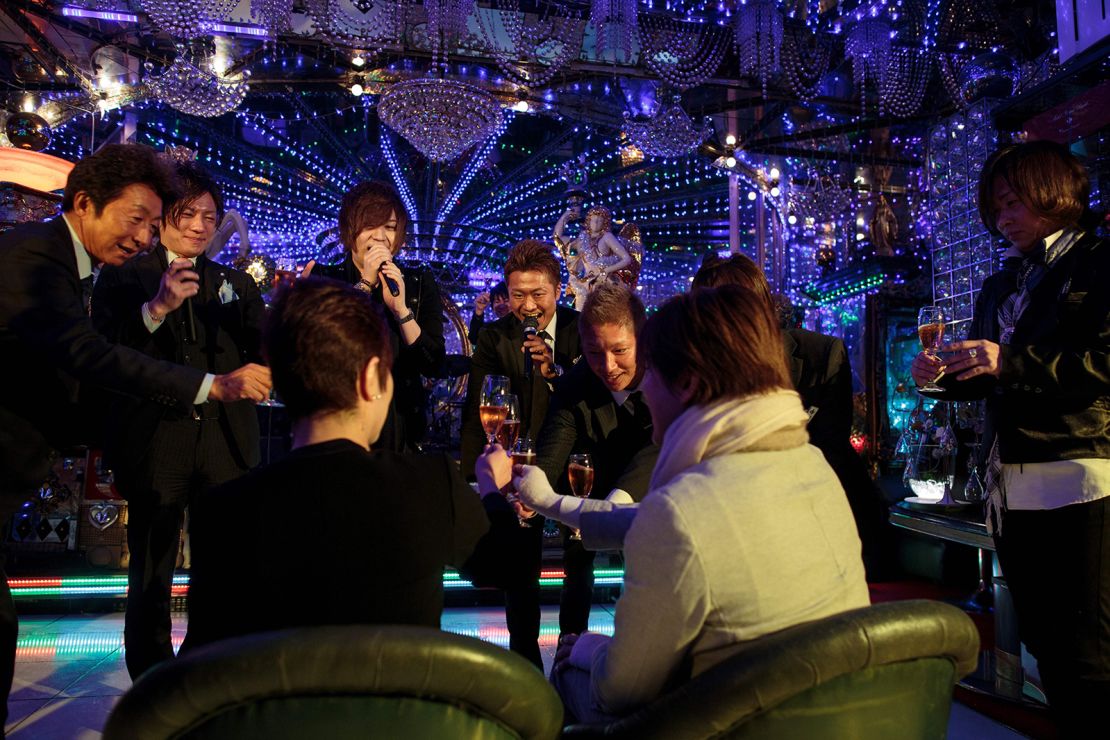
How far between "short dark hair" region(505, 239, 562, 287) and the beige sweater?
1872 millimetres

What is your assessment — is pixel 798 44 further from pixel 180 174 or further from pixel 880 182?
pixel 180 174

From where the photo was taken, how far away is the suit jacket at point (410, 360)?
9.02ft

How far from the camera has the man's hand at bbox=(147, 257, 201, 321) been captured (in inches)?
90.9

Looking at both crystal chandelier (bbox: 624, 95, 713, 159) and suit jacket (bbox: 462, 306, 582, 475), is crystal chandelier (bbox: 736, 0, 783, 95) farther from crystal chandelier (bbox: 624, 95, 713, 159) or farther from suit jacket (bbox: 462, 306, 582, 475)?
suit jacket (bbox: 462, 306, 582, 475)

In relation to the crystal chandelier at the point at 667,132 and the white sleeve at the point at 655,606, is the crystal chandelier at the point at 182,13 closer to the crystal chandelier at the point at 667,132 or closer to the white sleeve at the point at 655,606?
the crystal chandelier at the point at 667,132

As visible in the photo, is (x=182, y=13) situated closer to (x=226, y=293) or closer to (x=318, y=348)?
(x=226, y=293)

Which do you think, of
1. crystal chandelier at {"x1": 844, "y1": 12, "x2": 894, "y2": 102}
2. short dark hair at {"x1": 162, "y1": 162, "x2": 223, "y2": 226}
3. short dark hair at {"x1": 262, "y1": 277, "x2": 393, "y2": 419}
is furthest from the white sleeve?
crystal chandelier at {"x1": 844, "y1": 12, "x2": 894, "y2": 102}

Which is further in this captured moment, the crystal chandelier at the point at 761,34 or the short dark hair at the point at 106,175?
the crystal chandelier at the point at 761,34

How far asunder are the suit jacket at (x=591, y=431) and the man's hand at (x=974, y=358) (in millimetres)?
882

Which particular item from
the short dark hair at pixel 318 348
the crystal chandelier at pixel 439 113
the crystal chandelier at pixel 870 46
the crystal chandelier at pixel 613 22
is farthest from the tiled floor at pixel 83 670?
the crystal chandelier at pixel 870 46

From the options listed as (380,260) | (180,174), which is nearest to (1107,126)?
(380,260)

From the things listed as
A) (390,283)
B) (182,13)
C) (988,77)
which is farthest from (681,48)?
(390,283)

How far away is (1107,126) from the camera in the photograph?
400 centimetres

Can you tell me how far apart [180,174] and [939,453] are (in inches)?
122
